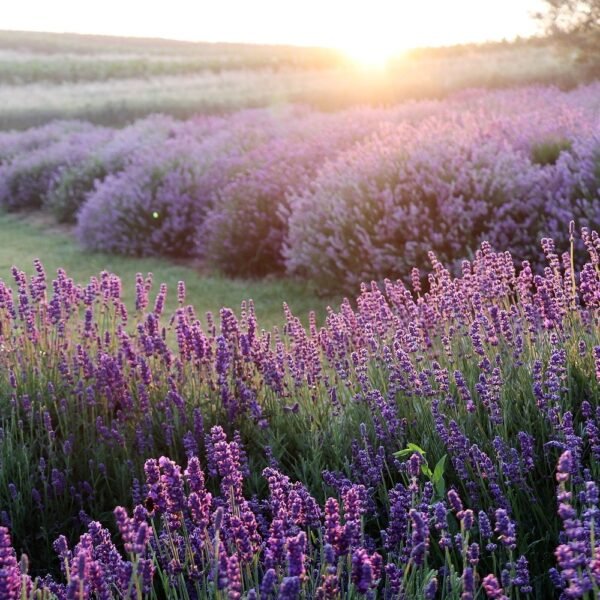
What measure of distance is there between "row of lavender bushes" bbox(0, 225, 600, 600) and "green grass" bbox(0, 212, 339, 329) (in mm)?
2821

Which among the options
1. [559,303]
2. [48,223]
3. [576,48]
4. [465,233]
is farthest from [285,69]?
[559,303]

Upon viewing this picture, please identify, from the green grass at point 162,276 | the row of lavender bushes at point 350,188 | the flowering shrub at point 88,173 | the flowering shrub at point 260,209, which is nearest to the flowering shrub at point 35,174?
the flowering shrub at point 88,173

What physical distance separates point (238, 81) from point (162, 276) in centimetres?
2927

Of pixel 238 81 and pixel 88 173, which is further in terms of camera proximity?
pixel 238 81

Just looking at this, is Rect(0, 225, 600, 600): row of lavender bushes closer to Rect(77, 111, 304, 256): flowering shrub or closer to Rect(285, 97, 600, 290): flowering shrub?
Rect(285, 97, 600, 290): flowering shrub

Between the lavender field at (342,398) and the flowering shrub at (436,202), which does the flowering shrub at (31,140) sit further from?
the flowering shrub at (436,202)

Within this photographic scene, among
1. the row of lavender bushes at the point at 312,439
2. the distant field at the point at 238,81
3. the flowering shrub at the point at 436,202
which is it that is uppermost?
the distant field at the point at 238,81

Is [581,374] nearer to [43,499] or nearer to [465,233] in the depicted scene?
[43,499]

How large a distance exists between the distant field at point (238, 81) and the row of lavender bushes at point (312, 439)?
14.2 metres

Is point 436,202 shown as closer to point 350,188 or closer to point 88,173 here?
point 350,188

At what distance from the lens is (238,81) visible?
1464 inches

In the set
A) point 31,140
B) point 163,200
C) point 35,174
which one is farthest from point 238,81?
point 163,200

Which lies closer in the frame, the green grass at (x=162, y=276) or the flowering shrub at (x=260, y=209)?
the green grass at (x=162, y=276)

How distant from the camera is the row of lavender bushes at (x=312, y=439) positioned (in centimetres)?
235
